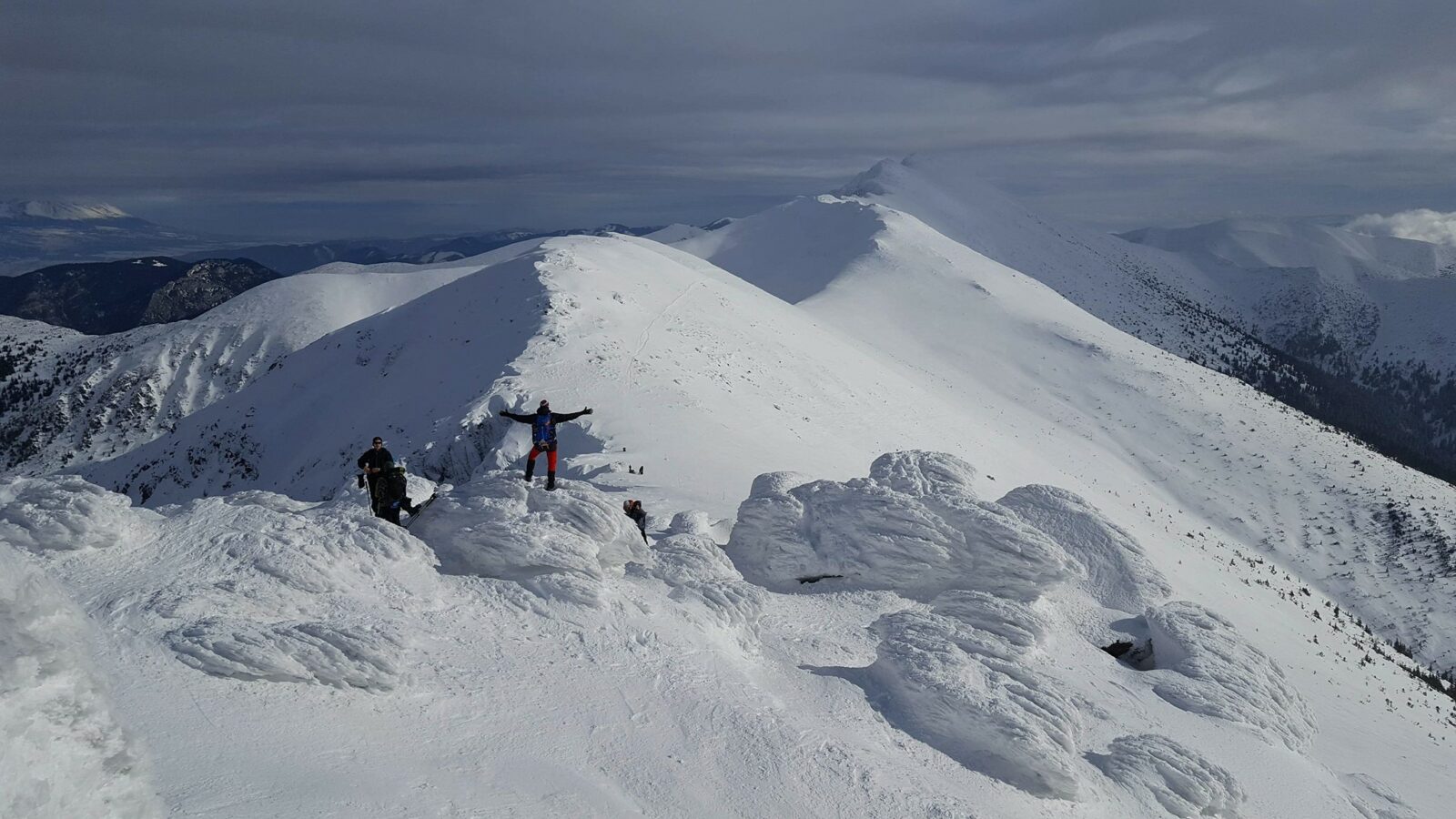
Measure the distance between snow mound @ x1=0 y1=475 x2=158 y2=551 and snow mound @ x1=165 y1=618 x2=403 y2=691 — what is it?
3363 millimetres

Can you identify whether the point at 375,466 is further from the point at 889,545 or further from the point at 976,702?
the point at 976,702

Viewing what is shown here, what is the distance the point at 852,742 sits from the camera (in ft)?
34.0

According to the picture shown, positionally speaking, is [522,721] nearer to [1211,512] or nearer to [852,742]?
[852,742]

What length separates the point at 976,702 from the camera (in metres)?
11.3

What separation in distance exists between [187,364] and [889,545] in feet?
358

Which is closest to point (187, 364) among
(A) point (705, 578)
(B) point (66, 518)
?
(B) point (66, 518)

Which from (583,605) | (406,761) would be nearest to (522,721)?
(406,761)

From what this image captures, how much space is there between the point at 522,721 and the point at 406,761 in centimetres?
145

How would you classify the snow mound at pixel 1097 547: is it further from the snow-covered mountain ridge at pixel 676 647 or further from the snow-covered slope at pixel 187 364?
the snow-covered slope at pixel 187 364

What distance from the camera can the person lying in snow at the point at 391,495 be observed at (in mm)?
14578

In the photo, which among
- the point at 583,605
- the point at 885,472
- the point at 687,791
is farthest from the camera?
the point at 885,472

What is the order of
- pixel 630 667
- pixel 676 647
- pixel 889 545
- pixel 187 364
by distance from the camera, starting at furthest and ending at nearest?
1. pixel 187 364
2. pixel 889 545
3. pixel 676 647
4. pixel 630 667

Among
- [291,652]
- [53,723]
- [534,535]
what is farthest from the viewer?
[534,535]

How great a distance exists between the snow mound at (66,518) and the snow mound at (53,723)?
704 centimetres
